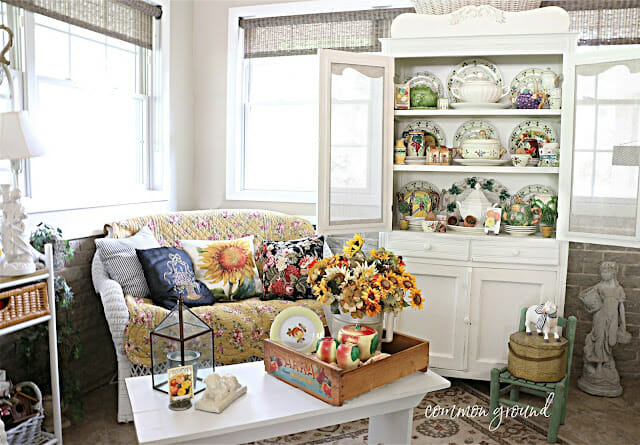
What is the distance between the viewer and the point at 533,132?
11.2 ft

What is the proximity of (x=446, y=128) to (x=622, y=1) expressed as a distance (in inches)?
46.4

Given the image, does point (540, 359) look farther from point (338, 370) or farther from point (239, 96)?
point (239, 96)

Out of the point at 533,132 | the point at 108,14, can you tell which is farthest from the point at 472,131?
the point at 108,14

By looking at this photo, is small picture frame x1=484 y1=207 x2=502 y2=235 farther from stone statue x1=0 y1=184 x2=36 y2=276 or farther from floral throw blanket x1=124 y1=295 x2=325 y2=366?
stone statue x1=0 y1=184 x2=36 y2=276

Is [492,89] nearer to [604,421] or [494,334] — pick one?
[494,334]

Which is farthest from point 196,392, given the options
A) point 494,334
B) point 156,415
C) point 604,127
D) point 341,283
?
point 604,127

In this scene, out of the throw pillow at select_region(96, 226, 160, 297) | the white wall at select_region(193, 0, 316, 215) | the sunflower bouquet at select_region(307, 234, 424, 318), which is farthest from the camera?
the white wall at select_region(193, 0, 316, 215)

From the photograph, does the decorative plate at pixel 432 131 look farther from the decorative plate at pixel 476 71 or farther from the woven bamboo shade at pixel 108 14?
the woven bamboo shade at pixel 108 14

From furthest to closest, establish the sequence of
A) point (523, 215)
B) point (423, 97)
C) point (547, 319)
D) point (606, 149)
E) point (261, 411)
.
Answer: point (423, 97) < point (523, 215) < point (606, 149) < point (547, 319) < point (261, 411)

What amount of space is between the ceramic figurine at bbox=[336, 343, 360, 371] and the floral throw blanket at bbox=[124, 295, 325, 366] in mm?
1123

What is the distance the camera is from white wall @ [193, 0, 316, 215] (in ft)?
13.2

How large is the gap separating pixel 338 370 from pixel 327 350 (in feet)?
0.40

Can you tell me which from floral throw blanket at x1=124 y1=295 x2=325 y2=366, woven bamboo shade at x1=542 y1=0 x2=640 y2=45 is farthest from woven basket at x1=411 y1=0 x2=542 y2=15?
floral throw blanket at x1=124 y1=295 x2=325 y2=366

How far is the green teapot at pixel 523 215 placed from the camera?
333 centimetres
